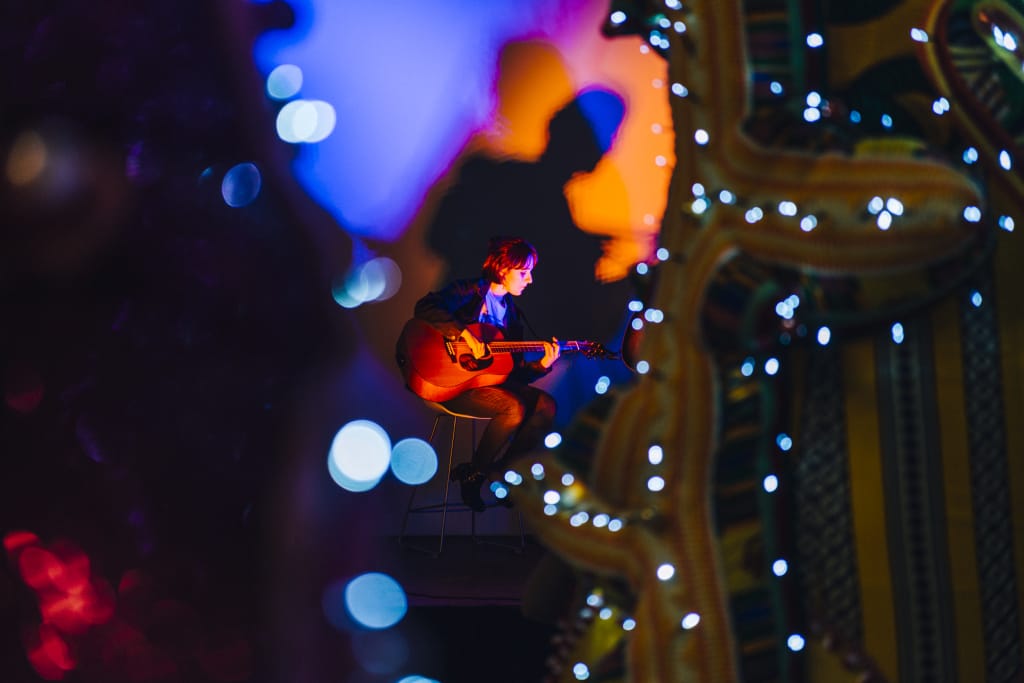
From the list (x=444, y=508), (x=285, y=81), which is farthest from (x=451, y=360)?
(x=285, y=81)

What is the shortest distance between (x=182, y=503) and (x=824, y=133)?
2.88 m

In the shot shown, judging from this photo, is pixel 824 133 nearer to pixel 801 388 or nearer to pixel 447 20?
pixel 801 388

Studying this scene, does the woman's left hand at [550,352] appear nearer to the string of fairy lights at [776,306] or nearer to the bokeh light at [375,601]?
the bokeh light at [375,601]

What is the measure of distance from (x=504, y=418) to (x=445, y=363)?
0.31 meters

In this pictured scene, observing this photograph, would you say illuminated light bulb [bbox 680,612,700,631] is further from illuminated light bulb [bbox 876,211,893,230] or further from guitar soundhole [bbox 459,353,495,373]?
guitar soundhole [bbox 459,353,495,373]

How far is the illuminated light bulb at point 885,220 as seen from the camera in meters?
0.88

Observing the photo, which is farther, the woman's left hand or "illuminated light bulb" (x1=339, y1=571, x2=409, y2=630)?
the woman's left hand

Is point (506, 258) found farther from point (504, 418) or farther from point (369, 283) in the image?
point (369, 283)

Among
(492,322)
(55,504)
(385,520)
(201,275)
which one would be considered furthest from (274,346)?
(55,504)

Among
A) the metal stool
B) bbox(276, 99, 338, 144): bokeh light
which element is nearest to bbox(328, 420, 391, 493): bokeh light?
the metal stool

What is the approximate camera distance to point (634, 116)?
4.57m

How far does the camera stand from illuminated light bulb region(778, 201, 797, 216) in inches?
35.7

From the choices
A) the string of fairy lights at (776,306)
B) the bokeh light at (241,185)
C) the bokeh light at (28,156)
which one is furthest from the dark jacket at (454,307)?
the string of fairy lights at (776,306)

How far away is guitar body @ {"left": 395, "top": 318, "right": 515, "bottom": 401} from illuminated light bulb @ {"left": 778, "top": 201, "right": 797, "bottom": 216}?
110 inches
